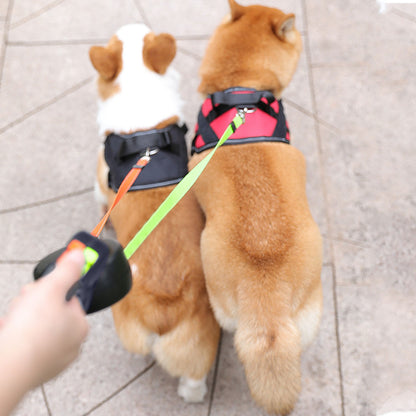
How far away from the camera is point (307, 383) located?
3.01 metres

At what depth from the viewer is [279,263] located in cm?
223

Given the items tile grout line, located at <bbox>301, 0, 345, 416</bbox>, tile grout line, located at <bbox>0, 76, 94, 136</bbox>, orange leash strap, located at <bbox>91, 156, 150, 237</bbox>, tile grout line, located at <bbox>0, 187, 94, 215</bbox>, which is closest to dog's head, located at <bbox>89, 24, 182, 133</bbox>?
orange leash strap, located at <bbox>91, 156, 150, 237</bbox>

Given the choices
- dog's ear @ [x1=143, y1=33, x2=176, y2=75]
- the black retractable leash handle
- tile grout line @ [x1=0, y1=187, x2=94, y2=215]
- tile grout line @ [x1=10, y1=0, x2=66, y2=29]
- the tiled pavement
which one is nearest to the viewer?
the black retractable leash handle

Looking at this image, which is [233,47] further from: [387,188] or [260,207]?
[387,188]

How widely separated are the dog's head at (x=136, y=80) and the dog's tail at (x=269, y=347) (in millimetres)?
1231

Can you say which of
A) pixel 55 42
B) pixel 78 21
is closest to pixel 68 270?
pixel 55 42

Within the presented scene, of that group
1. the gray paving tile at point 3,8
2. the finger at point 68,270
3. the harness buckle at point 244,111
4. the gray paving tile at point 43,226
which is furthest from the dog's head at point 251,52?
the gray paving tile at point 3,8

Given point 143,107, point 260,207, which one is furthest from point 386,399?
point 143,107

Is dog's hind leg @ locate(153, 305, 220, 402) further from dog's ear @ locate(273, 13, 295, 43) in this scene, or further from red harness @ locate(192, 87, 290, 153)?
dog's ear @ locate(273, 13, 295, 43)

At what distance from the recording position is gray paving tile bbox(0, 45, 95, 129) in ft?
12.0

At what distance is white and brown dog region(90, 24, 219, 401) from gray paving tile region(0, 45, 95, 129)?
3.61 feet

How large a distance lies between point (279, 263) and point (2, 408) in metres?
1.47

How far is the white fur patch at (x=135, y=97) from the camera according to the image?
264 centimetres

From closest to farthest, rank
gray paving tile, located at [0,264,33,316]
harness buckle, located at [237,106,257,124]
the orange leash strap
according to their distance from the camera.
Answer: the orange leash strap, harness buckle, located at [237,106,257,124], gray paving tile, located at [0,264,33,316]
